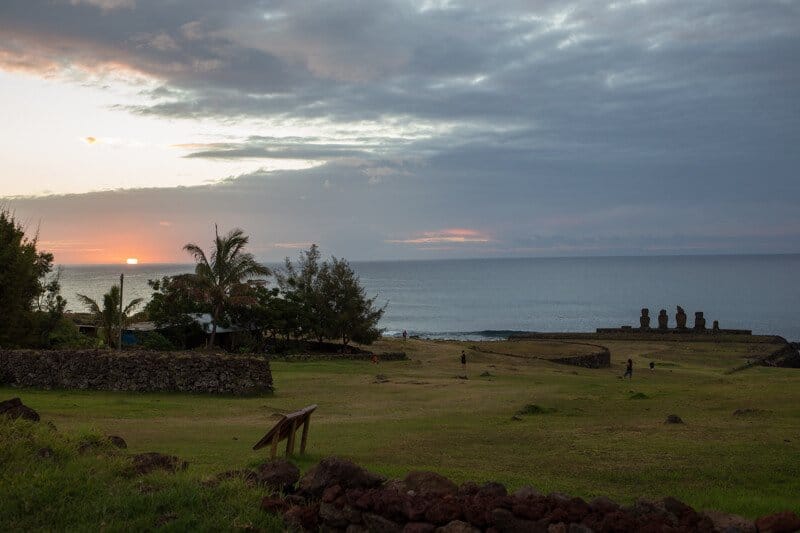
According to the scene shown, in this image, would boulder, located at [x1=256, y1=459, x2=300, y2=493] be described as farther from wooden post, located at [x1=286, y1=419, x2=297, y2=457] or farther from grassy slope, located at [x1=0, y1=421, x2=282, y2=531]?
wooden post, located at [x1=286, y1=419, x2=297, y2=457]

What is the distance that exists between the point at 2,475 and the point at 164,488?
234cm

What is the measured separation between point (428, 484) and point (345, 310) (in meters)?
42.1

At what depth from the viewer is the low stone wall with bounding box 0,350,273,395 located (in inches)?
1011

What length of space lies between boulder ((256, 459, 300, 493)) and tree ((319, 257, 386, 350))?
1568 inches

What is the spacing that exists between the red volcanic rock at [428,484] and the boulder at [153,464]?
382 cm

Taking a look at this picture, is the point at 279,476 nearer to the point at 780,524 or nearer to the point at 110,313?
the point at 780,524

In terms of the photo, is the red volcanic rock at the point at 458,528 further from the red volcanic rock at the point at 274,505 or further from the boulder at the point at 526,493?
the red volcanic rock at the point at 274,505

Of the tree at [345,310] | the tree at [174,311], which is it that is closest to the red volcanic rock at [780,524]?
the tree at [174,311]

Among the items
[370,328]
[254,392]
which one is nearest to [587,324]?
[370,328]

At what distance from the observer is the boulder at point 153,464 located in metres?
10.4

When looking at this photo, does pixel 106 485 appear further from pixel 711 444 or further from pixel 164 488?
pixel 711 444

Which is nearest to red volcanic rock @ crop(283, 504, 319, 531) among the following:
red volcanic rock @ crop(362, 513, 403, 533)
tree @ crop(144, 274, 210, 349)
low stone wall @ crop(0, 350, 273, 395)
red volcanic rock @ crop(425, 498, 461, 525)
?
red volcanic rock @ crop(362, 513, 403, 533)

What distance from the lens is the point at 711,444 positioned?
567 inches

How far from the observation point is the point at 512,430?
17.0 metres
